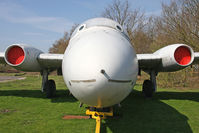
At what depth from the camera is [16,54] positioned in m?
5.40

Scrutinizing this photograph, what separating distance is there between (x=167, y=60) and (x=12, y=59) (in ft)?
16.3

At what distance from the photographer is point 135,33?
2500cm

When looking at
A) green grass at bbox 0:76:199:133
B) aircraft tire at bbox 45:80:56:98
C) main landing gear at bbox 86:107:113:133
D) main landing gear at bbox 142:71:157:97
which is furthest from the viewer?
aircraft tire at bbox 45:80:56:98

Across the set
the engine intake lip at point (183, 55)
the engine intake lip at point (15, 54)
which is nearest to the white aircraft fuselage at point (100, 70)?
the engine intake lip at point (183, 55)

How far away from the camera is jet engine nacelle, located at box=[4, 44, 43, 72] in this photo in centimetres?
522

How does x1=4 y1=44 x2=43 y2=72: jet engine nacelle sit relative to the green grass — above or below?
above

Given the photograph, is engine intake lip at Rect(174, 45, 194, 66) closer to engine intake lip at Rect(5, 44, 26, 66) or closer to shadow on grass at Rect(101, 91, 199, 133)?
shadow on grass at Rect(101, 91, 199, 133)

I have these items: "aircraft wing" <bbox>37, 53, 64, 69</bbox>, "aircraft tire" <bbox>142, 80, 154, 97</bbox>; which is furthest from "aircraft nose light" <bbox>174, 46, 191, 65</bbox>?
"aircraft wing" <bbox>37, 53, 64, 69</bbox>

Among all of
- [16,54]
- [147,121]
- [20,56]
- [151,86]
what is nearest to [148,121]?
[147,121]

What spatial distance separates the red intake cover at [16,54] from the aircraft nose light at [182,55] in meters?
4.91

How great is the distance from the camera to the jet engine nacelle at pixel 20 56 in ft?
17.1

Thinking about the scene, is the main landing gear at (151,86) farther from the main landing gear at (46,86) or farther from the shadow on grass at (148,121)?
the main landing gear at (46,86)

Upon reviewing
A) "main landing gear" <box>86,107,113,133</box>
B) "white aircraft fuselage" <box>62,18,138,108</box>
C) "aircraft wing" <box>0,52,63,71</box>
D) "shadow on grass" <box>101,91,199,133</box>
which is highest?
"aircraft wing" <box>0,52,63,71</box>

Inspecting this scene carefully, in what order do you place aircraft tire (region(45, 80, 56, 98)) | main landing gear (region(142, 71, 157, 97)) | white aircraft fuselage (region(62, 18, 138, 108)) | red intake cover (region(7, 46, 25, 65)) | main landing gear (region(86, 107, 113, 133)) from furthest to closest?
aircraft tire (region(45, 80, 56, 98))
main landing gear (region(142, 71, 157, 97))
red intake cover (region(7, 46, 25, 65))
main landing gear (region(86, 107, 113, 133))
white aircraft fuselage (region(62, 18, 138, 108))
